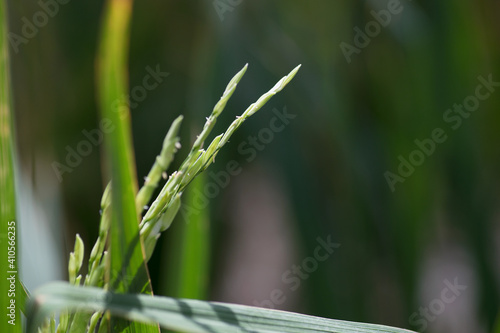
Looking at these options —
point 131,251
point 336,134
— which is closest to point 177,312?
point 131,251

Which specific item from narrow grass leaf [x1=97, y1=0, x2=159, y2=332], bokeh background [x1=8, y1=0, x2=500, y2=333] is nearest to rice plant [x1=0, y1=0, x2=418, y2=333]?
narrow grass leaf [x1=97, y1=0, x2=159, y2=332]

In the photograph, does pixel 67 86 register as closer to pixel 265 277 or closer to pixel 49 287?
pixel 265 277

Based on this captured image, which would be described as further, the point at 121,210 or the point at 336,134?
the point at 336,134

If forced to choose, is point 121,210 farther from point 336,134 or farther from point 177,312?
point 336,134

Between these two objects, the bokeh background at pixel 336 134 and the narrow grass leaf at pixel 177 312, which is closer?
the narrow grass leaf at pixel 177 312

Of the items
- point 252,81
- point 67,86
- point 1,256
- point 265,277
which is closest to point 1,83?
point 1,256

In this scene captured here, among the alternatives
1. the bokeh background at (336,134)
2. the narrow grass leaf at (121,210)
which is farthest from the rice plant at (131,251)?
the bokeh background at (336,134)

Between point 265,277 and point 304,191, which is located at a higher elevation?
point 304,191

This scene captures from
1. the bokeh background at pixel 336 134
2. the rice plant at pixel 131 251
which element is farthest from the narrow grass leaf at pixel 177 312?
the bokeh background at pixel 336 134

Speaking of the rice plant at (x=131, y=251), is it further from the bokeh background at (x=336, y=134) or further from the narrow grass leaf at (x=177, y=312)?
the bokeh background at (x=336, y=134)
